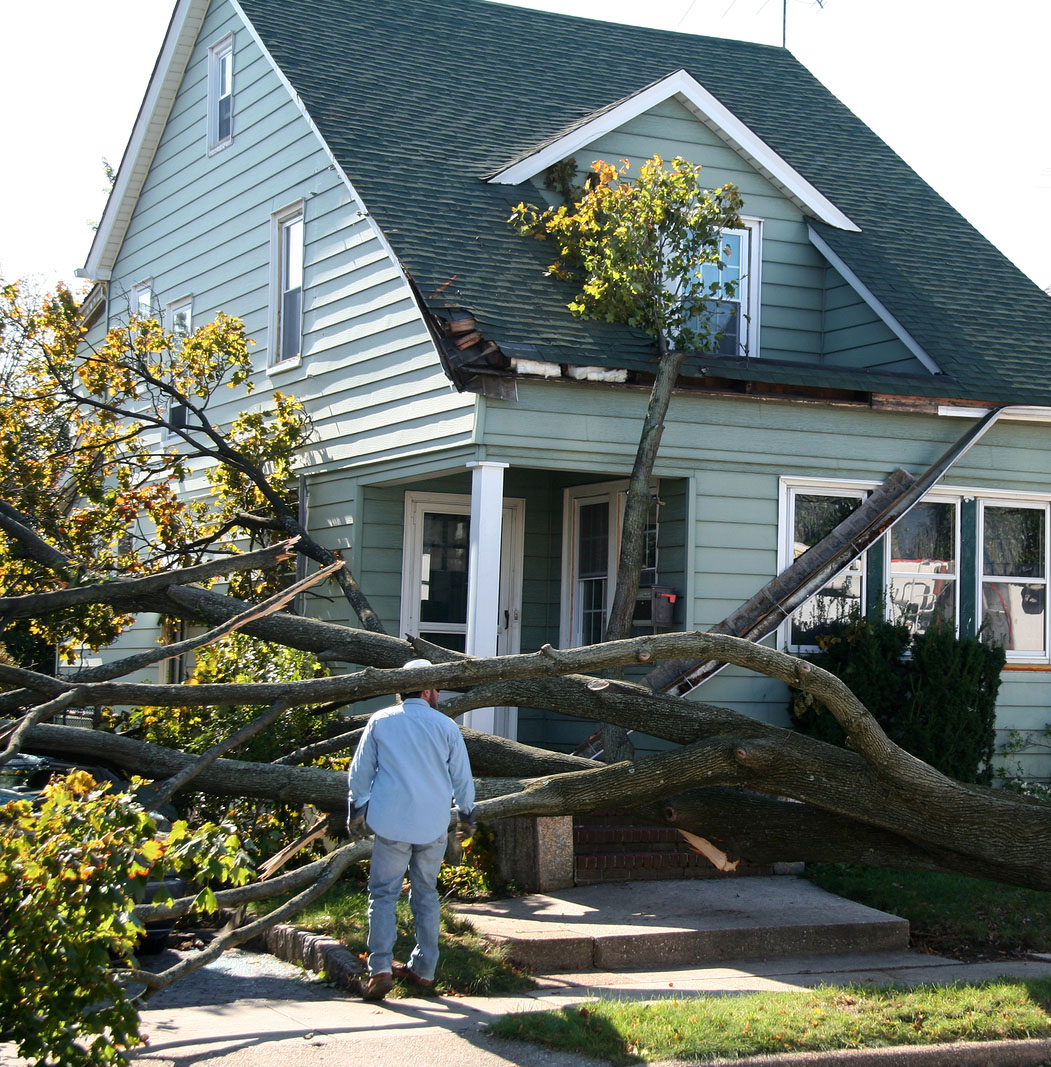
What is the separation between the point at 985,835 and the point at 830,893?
179 centimetres

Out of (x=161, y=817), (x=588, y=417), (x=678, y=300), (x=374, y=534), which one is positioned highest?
(x=678, y=300)

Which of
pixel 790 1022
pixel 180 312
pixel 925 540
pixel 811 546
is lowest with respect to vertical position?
pixel 790 1022

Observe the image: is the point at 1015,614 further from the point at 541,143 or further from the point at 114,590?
the point at 114,590

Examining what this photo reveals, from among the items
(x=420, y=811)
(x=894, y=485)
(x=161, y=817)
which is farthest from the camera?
(x=894, y=485)

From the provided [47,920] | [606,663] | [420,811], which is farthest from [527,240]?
[47,920]

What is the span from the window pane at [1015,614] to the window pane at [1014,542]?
5.6 inches

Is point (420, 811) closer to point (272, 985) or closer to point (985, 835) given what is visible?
point (272, 985)

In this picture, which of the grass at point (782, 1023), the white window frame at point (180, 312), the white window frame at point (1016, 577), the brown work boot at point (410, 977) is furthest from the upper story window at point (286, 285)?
the grass at point (782, 1023)

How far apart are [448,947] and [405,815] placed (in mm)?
1122

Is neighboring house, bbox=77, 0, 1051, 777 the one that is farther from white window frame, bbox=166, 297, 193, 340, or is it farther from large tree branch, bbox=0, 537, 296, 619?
large tree branch, bbox=0, 537, 296, 619

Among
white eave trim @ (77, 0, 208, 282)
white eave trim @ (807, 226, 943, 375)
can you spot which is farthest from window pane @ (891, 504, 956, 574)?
white eave trim @ (77, 0, 208, 282)

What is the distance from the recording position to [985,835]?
7848mm

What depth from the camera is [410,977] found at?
677cm

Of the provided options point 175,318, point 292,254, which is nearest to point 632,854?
point 292,254
